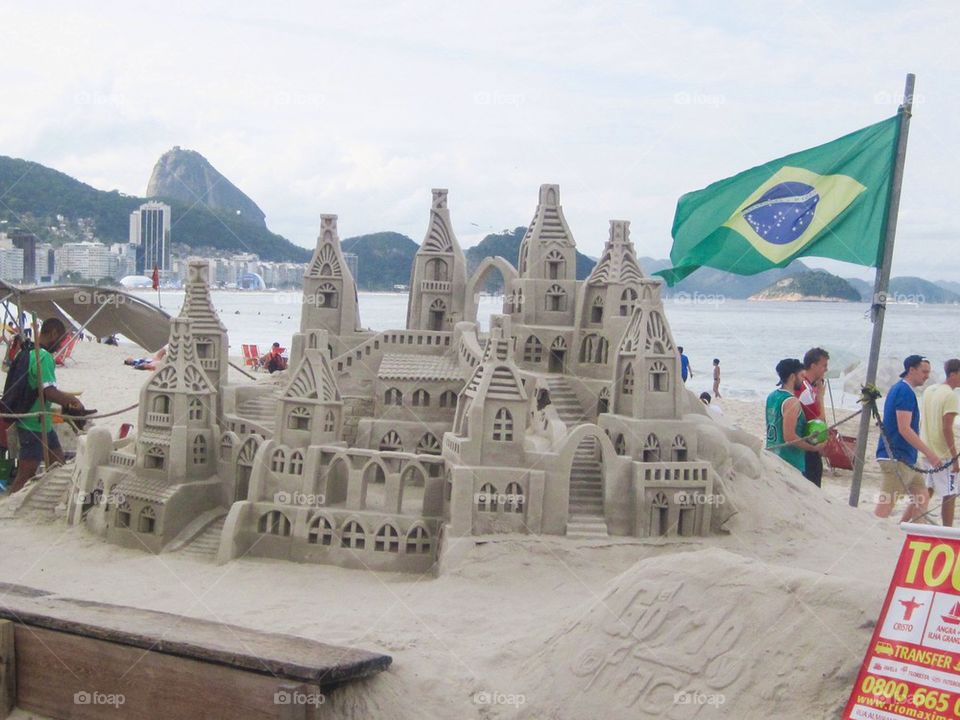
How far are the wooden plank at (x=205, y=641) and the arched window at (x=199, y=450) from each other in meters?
8.63

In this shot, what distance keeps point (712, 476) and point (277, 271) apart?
262 ft

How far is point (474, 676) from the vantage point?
10.6 metres

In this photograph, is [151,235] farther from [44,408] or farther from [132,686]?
[132,686]

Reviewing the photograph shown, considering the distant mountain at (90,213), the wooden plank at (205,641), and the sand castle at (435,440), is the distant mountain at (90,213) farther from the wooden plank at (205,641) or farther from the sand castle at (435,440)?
the wooden plank at (205,641)

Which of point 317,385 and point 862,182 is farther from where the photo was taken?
point 317,385

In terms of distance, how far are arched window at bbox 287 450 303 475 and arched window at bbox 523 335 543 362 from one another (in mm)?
6240

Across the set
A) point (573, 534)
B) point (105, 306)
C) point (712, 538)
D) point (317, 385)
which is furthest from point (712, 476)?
point (105, 306)

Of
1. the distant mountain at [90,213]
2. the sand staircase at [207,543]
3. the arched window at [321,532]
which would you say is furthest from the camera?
the distant mountain at [90,213]

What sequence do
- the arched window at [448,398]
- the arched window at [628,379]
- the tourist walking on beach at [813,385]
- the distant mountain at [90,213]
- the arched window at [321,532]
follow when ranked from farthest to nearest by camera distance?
the distant mountain at [90,213] → the arched window at [448,398] → the arched window at [628,379] → the arched window at [321,532] → the tourist walking on beach at [813,385]

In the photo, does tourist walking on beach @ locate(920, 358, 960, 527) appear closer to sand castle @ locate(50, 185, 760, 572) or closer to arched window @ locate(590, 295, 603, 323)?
sand castle @ locate(50, 185, 760, 572)

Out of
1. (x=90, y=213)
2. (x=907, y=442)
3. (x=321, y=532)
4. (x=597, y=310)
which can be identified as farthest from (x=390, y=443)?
(x=90, y=213)

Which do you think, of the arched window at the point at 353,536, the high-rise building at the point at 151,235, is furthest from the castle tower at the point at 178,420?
the high-rise building at the point at 151,235

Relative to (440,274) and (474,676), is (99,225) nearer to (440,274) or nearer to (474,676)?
(440,274)

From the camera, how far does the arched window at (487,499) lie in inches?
654
